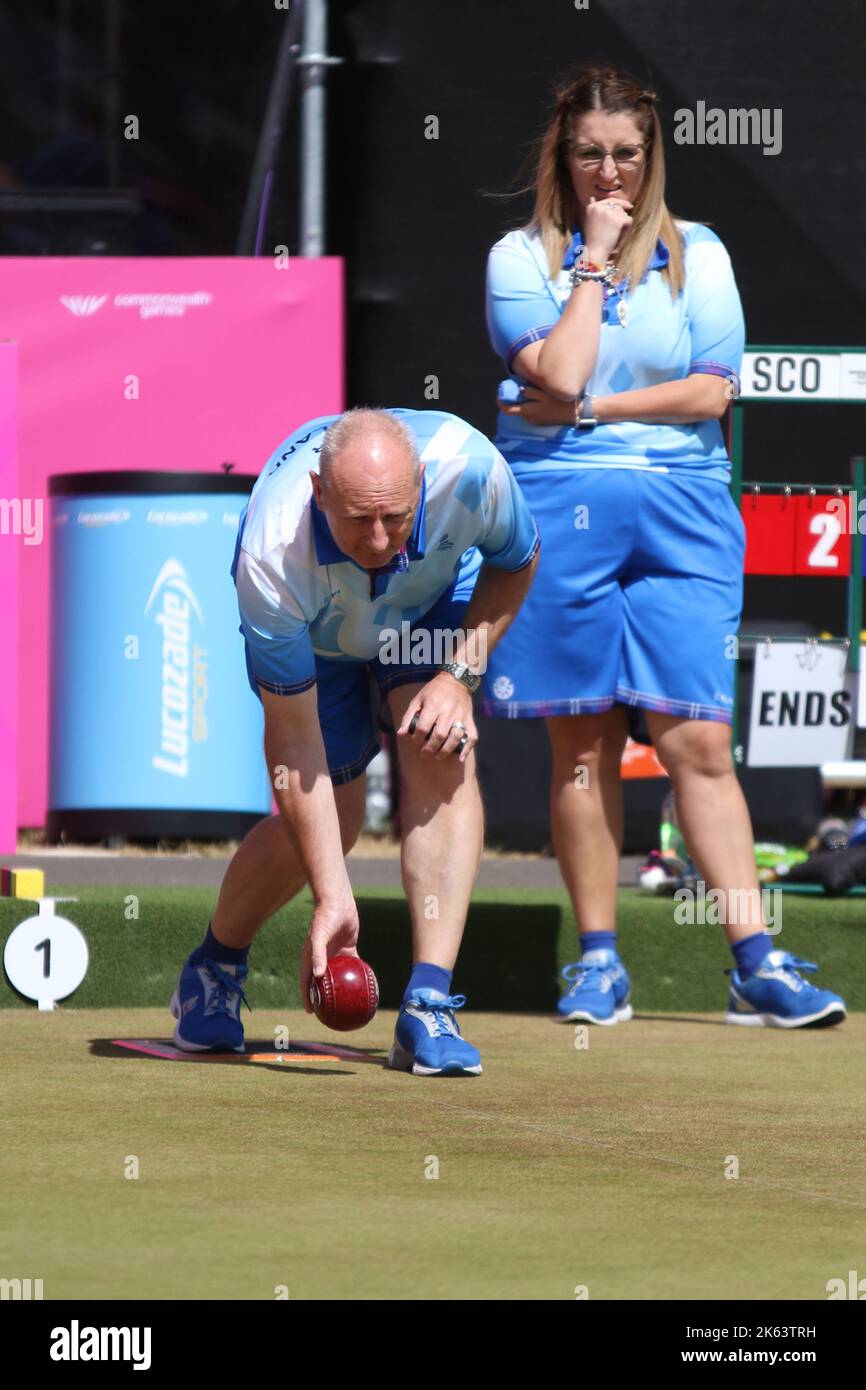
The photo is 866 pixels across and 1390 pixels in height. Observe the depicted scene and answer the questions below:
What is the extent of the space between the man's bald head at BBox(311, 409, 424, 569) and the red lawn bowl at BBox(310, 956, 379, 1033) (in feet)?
2.03

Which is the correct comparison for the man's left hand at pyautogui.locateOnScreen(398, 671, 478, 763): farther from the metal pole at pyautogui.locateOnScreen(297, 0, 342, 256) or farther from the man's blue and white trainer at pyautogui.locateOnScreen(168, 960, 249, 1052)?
the metal pole at pyautogui.locateOnScreen(297, 0, 342, 256)

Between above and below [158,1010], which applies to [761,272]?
above

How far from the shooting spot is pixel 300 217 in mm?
8000

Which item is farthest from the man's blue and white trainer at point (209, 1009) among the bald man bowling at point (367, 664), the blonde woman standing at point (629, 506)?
the blonde woman standing at point (629, 506)

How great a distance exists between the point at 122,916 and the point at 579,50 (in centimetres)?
422

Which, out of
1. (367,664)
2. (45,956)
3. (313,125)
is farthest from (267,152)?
(367,664)

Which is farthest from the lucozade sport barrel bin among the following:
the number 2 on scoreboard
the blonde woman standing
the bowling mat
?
the bowling mat

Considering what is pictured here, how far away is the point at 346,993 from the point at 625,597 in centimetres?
124

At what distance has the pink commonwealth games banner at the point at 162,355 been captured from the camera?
7.66 m

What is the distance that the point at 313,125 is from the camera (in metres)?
7.92

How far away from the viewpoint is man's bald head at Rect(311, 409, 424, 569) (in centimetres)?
321

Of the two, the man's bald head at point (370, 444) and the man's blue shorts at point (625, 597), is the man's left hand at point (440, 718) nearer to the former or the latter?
the man's bald head at point (370, 444)
